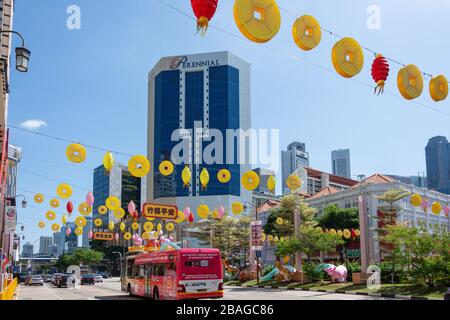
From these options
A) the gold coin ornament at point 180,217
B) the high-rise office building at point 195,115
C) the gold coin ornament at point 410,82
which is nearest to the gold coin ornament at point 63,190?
the gold coin ornament at point 180,217

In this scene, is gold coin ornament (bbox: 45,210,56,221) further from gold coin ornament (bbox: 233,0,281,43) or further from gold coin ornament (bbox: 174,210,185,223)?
gold coin ornament (bbox: 233,0,281,43)

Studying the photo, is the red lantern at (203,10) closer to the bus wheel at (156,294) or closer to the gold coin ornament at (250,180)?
the gold coin ornament at (250,180)

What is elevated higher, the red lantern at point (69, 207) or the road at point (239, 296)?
the red lantern at point (69, 207)

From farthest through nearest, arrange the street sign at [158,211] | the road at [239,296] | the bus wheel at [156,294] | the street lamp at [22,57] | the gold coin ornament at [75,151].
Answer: the street sign at [158,211], the road at [239,296], the bus wheel at [156,294], the gold coin ornament at [75,151], the street lamp at [22,57]

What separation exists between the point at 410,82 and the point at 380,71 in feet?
Result: 3.02

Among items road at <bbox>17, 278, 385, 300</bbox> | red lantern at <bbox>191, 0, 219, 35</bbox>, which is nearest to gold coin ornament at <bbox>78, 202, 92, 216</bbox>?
road at <bbox>17, 278, 385, 300</bbox>

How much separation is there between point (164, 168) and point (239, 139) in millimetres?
97336

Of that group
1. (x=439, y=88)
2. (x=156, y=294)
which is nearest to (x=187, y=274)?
(x=156, y=294)

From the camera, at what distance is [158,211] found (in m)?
32.0

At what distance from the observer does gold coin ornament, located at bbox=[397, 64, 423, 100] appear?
13727mm

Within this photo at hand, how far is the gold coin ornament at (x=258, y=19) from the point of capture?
10.2 metres

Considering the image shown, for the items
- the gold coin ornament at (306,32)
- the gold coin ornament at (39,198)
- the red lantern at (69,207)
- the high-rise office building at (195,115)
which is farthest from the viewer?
the high-rise office building at (195,115)

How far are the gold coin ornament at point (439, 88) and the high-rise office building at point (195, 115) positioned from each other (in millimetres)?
104929
